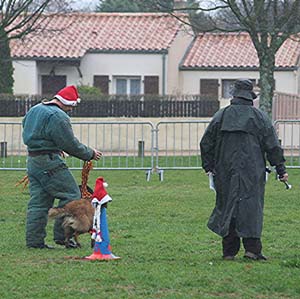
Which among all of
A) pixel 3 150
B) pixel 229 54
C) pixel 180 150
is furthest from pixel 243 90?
pixel 229 54

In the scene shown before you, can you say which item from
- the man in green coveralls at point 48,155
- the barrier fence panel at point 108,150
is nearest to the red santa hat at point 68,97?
the man in green coveralls at point 48,155

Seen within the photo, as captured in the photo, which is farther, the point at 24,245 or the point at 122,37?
the point at 122,37

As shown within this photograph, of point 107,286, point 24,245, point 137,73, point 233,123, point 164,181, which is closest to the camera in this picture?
point 107,286

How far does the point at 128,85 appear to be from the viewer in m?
41.3

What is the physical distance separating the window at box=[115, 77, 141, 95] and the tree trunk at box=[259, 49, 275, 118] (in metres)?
16.7

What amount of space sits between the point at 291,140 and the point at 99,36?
2265 centimetres

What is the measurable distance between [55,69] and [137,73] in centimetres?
340

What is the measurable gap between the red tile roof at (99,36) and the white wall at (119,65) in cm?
30

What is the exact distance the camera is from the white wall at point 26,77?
134 ft

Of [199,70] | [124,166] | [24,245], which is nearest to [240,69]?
[199,70]

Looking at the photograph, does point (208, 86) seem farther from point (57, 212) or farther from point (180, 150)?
point (57, 212)

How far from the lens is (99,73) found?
41.2m

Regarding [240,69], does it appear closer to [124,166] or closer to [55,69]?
[55,69]

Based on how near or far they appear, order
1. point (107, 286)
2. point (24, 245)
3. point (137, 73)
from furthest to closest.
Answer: point (137, 73) → point (24, 245) → point (107, 286)
